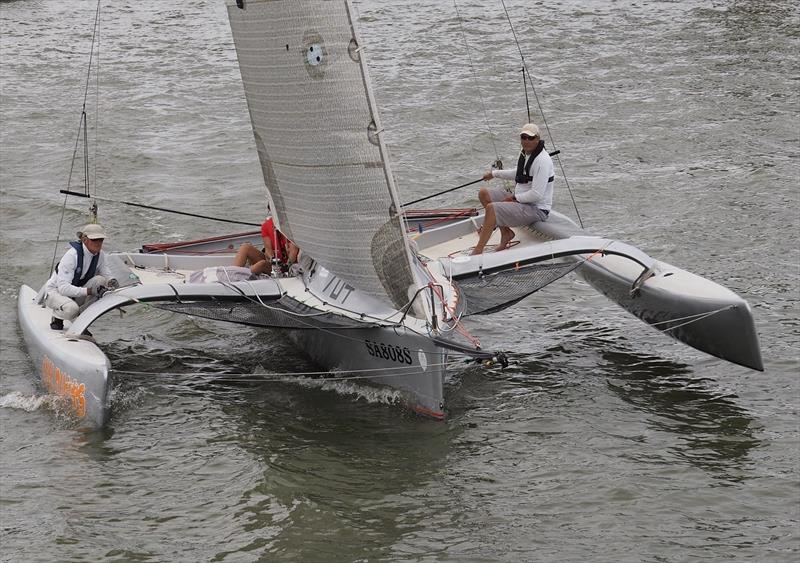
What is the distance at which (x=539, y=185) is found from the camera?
10.4 meters

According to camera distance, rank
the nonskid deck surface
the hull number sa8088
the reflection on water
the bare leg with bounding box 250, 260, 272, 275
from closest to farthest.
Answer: the reflection on water → the hull number sa8088 → the bare leg with bounding box 250, 260, 272, 275 → the nonskid deck surface

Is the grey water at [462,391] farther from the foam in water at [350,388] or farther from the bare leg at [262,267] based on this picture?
the bare leg at [262,267]

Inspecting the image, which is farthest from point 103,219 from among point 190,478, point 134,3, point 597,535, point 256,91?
point 134,3

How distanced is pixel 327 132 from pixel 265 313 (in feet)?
5.27

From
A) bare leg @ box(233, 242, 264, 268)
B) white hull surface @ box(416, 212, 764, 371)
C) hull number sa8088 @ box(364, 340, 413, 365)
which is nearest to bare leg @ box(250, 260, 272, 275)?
bare leg @ box(233, 242, 264, 268)

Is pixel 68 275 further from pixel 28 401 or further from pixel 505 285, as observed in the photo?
pixel 505 285

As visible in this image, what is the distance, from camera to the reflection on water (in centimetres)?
841

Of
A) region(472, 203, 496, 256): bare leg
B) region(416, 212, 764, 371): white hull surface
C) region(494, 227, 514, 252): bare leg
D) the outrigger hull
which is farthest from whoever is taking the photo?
region(494, 227, 514, 252): bare leg

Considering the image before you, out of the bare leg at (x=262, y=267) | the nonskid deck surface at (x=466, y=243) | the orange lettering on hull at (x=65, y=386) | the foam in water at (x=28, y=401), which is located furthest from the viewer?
the nonskid deck surface at (x=466, y=243)

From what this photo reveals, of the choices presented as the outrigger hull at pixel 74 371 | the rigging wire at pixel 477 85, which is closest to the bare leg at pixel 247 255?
the outrigger hull at pixel 74 371

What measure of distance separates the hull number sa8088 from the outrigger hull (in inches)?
78.6

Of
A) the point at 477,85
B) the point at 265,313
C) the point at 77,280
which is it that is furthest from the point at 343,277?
the point at 477,85

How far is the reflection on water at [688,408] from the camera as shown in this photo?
8.41 m

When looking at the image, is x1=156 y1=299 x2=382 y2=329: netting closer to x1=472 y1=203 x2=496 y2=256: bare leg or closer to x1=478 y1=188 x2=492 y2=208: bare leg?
x1=472 y1=203 x2=496 y2=256: bare leg
